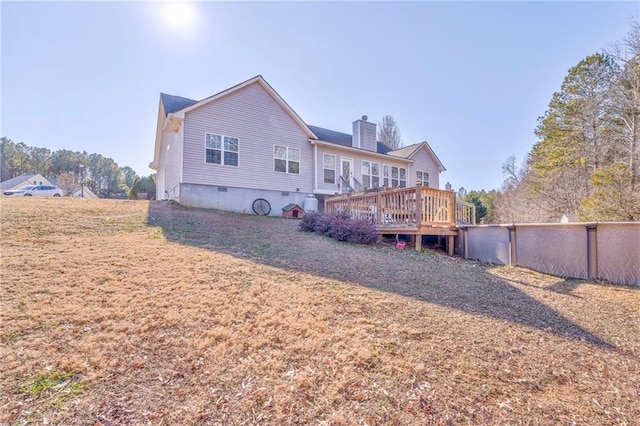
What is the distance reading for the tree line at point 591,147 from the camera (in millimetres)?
11273

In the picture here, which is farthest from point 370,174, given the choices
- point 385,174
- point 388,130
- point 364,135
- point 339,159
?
point 388,130

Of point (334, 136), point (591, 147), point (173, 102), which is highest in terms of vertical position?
point (173, 102)

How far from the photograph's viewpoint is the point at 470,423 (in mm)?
2055

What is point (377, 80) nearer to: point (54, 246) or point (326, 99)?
point (326, 99)

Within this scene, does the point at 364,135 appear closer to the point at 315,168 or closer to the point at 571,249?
the point at 315,168

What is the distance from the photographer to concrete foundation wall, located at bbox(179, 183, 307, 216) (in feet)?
39.0

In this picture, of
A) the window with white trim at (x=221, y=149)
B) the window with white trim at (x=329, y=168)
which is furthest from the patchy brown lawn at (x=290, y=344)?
the window with white trim at (x=329, y=168)

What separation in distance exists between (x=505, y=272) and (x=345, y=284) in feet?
14.2

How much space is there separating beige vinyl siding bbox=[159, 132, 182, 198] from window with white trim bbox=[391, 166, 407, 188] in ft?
40.2

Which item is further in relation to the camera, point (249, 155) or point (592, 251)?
point (249, 155)

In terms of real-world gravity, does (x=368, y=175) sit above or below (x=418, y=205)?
above

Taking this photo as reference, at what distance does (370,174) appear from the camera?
56.6 feet

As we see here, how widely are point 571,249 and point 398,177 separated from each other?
12536 millimetres

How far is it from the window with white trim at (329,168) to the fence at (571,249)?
29.0 feet
